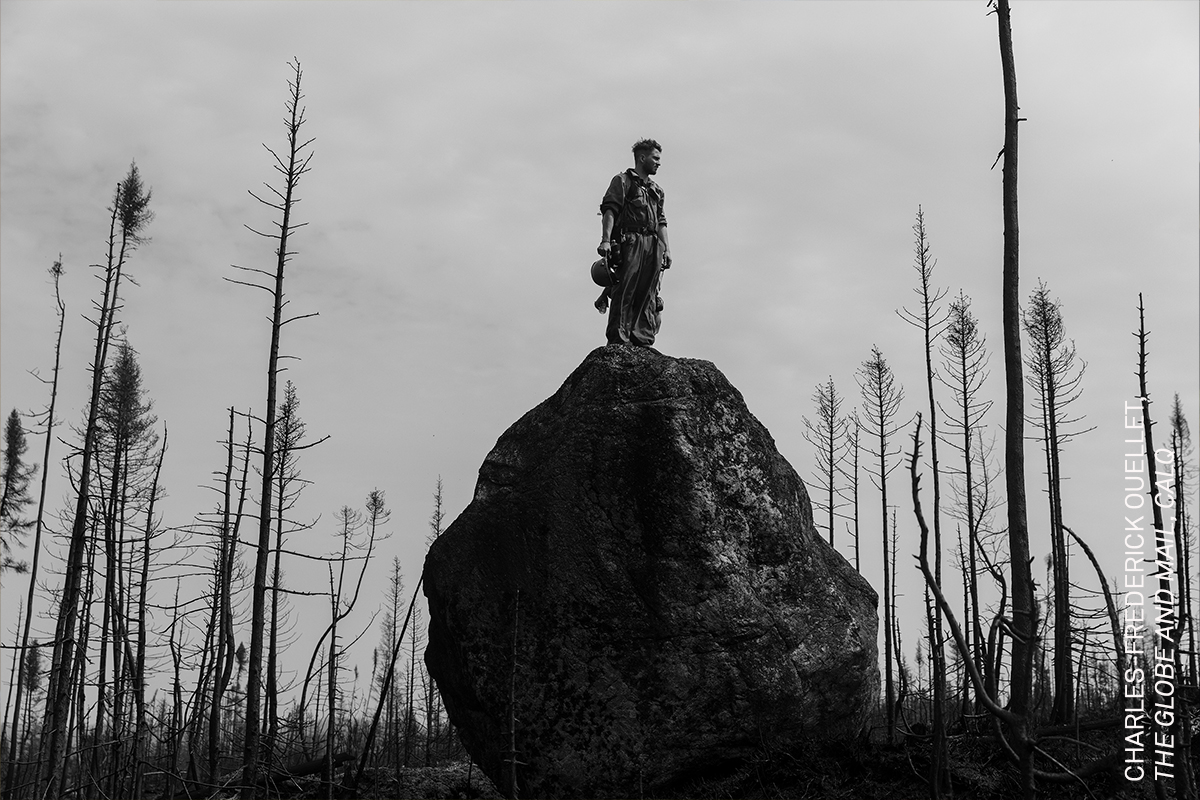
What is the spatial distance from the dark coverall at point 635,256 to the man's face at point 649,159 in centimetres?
11

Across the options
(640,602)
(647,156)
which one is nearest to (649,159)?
(647,156)

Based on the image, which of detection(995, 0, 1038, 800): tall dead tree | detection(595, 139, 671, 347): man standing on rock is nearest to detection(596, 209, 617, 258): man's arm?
detection(595, 139, 671, 347): man standing on rock

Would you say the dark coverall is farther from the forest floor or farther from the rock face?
the forest floor

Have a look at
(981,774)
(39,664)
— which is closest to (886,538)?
(981,774)

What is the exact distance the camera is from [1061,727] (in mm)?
11422

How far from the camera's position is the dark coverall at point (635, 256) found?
11.3 meters

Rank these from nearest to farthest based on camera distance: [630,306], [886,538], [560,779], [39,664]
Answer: [560,779] < [630,306] < [886,538] < [39,664]

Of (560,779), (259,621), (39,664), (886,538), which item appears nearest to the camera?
(560,779)

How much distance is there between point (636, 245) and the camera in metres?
11.4

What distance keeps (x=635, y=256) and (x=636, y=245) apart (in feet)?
0.40

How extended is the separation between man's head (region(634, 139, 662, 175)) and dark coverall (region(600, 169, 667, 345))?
0.10 meters

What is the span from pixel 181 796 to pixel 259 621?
3862 mm

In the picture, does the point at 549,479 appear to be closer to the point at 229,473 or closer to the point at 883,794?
the point at 883,794

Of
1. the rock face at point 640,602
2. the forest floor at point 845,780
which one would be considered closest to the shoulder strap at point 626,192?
the rock face at point 640,602
